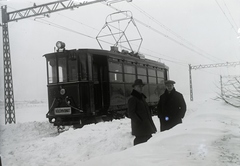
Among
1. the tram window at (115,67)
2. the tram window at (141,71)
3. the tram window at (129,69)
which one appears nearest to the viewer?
the tram window at (115,67)

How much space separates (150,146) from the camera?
3244mm

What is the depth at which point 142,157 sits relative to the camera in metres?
2.83

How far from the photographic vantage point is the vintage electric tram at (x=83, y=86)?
9.73 metres

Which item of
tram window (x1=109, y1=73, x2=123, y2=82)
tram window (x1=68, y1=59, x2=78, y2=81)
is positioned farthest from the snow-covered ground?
tram window (x1=68, y1=59, x2=78, y2=81)

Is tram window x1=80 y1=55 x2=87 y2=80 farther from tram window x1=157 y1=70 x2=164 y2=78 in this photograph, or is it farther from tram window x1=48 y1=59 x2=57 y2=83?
tram window x1=157 y1=70 x2=164 y2=78

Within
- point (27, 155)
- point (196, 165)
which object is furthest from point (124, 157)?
point (27, 155)

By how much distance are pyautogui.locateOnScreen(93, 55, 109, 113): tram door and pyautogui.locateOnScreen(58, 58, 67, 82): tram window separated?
107 centimetres

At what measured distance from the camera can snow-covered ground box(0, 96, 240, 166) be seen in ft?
9.09

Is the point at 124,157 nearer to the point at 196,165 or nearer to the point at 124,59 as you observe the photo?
the point at 196,165

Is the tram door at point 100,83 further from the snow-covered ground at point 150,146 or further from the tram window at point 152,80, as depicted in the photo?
the tram window at point 152,80

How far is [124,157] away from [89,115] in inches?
276

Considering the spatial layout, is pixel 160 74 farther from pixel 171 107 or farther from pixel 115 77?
pixel 171 107

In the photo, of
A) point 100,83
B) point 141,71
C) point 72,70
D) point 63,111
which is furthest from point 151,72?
point 63,111

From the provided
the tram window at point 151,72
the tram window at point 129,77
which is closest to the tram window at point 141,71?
the tram window at point 151,72
